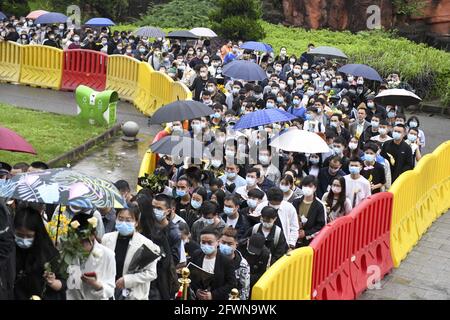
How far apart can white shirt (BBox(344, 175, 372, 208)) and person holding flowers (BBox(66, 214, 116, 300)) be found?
5.01m

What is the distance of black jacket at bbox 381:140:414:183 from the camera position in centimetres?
1351

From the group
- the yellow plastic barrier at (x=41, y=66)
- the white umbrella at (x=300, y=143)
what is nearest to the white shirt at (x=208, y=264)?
the white umbrella at (x=300, y=143)

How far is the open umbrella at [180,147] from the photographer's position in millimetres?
11533

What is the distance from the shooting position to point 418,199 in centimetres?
1316

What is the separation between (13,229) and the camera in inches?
274

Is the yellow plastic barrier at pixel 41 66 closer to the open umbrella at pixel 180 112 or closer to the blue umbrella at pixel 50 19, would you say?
the blue umbrella at pixel 50 19

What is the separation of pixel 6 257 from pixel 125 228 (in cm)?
118

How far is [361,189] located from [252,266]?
332 cm

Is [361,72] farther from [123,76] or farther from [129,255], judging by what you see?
[129,255]

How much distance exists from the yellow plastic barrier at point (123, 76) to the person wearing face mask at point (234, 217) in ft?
43.3

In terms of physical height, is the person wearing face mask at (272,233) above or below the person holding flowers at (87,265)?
below

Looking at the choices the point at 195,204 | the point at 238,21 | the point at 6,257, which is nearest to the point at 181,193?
the point at 195,204
